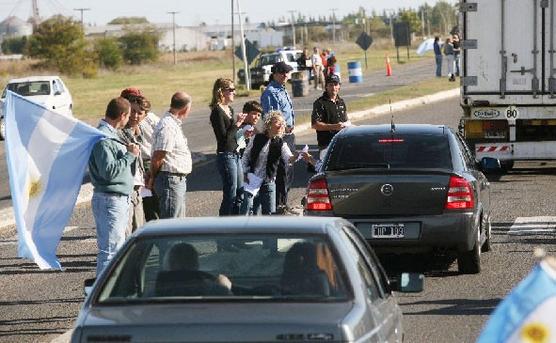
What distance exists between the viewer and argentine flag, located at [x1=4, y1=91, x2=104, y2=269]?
11062 mm

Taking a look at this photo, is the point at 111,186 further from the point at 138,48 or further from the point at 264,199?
the point at 138,48

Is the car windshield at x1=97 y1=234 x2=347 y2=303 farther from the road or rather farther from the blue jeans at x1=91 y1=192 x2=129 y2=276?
the road

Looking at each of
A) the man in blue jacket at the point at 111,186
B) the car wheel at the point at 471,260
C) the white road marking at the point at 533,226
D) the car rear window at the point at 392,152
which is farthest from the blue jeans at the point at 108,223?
the white road marking at the point at 533,226

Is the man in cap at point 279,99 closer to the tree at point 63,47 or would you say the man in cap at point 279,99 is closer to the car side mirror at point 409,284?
the car side mirror at point 409,284

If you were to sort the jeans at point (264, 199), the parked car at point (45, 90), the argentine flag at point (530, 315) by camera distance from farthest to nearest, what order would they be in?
the parked car at point (45, 90), the jeans at point (264, 199), the argentine flag at point (530, 315)

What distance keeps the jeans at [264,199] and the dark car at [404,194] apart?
1.93 m

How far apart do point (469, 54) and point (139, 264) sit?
1612cm

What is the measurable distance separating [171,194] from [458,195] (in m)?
2.55

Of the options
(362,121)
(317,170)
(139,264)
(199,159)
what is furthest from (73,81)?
(139,264)

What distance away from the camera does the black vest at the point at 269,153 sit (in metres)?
15.6

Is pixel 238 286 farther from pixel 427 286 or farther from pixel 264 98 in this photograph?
pixel 264 98

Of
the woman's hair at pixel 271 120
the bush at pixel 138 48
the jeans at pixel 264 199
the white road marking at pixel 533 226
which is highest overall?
the woman's hair at pixel 271 120

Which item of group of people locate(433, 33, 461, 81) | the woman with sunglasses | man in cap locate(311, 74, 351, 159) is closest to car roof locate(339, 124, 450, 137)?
the woman with sunglasses

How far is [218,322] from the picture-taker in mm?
6332
